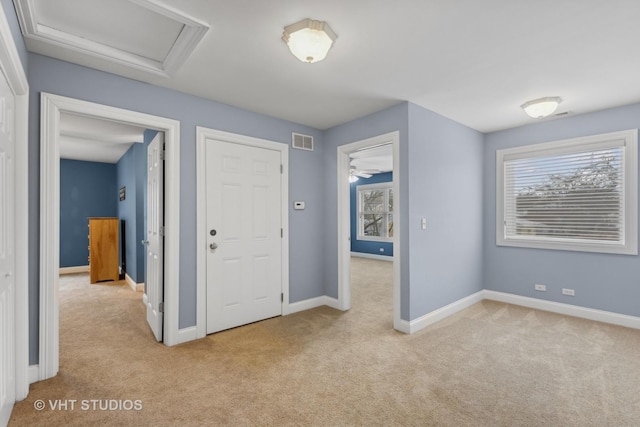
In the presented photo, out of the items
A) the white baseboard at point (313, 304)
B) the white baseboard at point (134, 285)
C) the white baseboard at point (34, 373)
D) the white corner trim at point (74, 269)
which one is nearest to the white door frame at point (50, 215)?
the white baseboard at point (34, 373)

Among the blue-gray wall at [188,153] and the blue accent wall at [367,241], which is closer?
the blue-gray wall at [188,153]

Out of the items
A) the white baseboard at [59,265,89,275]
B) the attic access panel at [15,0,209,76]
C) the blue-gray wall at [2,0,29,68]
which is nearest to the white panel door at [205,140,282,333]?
the attic access panel at [15,0,209,76]

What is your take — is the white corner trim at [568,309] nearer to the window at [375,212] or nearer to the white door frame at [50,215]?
the window at [375,212]

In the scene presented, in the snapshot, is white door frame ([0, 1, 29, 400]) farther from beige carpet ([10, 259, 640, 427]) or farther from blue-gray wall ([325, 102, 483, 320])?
blue-gray wall ([325, 102, 483, 320])

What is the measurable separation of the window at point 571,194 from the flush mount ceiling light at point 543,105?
931 mm

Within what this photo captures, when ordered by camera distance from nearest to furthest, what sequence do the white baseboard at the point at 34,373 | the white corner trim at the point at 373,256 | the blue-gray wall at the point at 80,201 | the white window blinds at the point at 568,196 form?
the white baseboard at the point at 34,373, the white window blinds at the point at 568,196, the blue-gray wall at the point at 80,201, the white corner trim at the point at 373,256

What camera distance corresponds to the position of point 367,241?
892cm

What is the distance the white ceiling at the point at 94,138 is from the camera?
4.04 metres

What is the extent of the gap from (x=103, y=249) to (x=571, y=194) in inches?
293

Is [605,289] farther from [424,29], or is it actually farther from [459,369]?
[424,29]

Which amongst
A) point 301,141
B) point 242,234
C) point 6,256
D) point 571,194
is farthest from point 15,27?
point 571,194

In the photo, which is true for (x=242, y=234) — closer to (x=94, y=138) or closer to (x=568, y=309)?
(x=94, y=138)

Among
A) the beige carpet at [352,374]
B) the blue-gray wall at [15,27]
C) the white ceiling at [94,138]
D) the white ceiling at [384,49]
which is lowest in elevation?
the beige carpet at [352,374]

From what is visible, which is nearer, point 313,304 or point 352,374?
point 352,374
